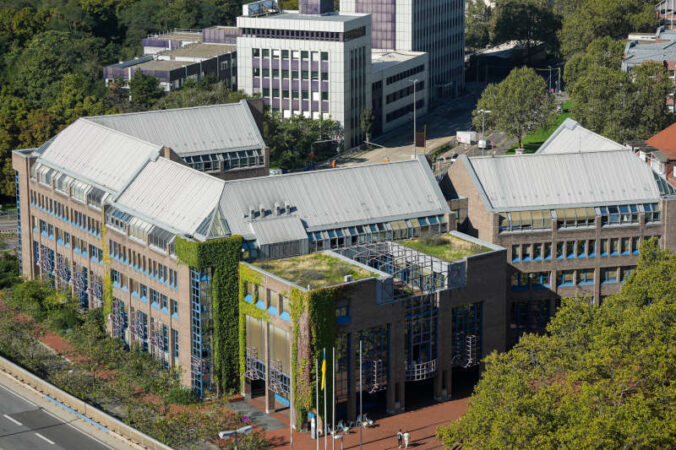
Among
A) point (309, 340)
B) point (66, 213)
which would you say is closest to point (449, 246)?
point (309, 340)

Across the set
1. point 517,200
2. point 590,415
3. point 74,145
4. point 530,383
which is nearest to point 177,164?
point 74,145

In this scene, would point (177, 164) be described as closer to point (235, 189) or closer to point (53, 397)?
point (235, 189)

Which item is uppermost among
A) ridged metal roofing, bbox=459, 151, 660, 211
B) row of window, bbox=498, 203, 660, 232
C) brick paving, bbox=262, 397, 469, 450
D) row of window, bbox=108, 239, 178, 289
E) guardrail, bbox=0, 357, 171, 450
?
ridged metal roofing, bbox=459, 151, 660, 211

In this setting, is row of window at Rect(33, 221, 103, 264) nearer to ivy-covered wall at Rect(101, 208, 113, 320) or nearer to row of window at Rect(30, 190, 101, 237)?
row of window at Rect(30, 190, 101, 237)

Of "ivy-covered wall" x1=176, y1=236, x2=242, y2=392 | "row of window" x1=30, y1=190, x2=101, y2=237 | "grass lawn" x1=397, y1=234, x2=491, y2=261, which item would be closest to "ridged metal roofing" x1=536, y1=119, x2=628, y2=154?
"grass lawn" x1=397, y1=234, x2=491, y2=261

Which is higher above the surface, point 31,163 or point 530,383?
point 31,163

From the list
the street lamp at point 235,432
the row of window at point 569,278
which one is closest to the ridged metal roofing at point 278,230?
the street lamp at point 235,432
